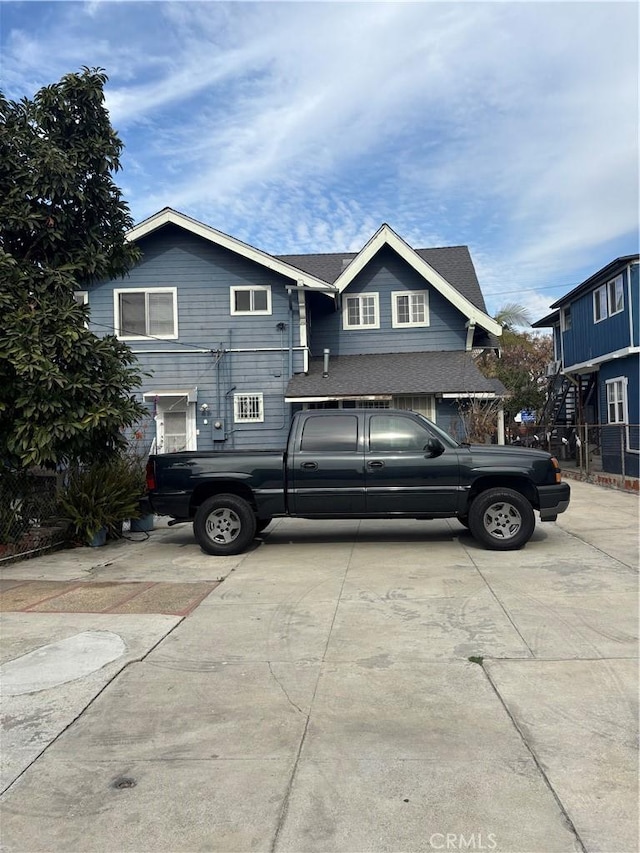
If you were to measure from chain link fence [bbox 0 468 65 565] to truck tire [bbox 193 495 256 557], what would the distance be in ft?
7.22

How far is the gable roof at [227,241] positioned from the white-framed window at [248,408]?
3.37m

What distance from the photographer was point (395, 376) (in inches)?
722

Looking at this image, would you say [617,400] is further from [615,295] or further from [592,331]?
[615,295]

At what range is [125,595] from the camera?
272 inches

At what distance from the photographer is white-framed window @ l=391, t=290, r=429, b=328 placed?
1994 cm

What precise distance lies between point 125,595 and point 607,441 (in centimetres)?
1504

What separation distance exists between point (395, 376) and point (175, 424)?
6.30 m

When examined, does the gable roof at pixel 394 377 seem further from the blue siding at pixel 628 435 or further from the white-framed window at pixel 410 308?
the blue siding at pixel 628 435

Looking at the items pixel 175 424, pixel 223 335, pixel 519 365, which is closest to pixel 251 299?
pixel 223 335

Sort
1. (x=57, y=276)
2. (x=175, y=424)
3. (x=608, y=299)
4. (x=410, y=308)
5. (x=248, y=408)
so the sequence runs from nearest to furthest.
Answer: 1. (x=57, y=276)
2. (x=248, y=408)
3. (x=175, y=424)
4. (x=608, y=299)
5. (x=410, y=308)

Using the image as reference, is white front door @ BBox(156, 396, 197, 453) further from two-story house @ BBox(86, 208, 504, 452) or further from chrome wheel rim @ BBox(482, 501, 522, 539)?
chrome wheel rim @ BBox(482, 501, 522, 539)

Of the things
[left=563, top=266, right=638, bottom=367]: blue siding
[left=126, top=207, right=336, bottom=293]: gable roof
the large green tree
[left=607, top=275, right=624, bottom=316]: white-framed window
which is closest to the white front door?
[left=126, top=207, right=336, bottom=293]: gable roof

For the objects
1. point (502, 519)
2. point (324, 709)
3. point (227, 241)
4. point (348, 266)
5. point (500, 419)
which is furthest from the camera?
point (348, 266)

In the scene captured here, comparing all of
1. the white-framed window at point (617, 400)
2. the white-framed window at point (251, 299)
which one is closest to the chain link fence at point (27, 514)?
the white-framed window at point (251, 299)
